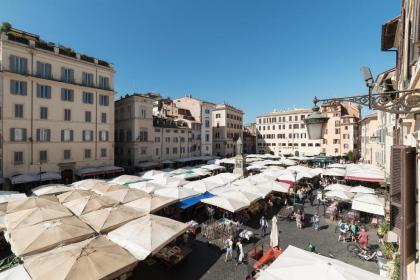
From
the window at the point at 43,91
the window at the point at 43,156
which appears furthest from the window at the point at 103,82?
the window at the point at 43,156

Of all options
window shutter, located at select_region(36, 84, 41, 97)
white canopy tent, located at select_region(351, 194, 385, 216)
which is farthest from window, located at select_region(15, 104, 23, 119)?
white canopy tent, located at select_region(351, 194, 385, 216)

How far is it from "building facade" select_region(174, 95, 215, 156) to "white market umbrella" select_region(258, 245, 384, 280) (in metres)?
45.2

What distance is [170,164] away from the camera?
4141cm

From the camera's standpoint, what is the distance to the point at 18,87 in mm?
23406

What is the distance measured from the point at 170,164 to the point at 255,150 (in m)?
40.9

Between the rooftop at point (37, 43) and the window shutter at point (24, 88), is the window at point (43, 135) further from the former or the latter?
the rooftop at point (37, 43)

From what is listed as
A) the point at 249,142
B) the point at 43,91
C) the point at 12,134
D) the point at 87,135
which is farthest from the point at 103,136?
the point at 249,142

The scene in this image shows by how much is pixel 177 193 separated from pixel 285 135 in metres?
56.1

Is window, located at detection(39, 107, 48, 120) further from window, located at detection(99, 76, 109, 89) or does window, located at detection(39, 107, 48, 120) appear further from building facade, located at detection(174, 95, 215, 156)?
building facade, located at detection(174, 95, 215, 156)

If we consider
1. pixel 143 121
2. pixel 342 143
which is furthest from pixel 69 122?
pixel 342 143

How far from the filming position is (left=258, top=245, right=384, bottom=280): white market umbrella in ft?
20.2

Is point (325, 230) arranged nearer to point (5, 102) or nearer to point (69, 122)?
point (69, 122)

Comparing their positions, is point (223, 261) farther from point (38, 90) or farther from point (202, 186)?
point (38, 90)

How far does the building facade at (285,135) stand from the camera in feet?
201
